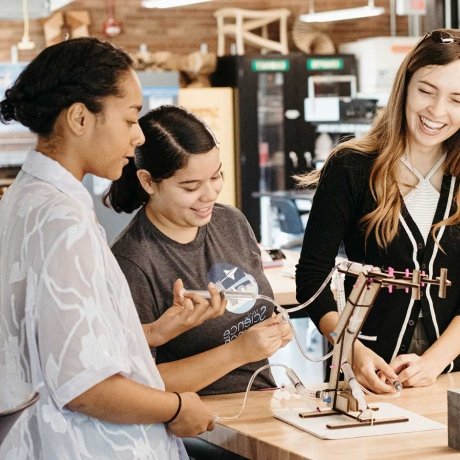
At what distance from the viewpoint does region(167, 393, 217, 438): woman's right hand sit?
192 centimetres

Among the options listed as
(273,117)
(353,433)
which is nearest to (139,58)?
(273,117)

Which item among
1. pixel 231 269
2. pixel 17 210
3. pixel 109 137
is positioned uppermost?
pixel 109 137

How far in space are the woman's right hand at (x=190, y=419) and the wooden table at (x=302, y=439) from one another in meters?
0.19

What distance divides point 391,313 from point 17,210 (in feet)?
3.82

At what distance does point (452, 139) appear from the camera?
2750 millimetres

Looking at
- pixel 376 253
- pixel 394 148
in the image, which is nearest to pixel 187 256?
pixel 376 253

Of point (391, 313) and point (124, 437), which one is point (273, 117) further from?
point (124, 437)

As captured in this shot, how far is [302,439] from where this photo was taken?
6.97 ft

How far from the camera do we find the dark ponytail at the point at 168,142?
242cm

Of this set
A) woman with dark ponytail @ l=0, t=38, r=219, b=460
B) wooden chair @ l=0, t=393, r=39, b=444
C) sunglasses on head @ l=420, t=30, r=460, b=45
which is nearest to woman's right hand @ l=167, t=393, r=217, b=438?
woman with dark ponytail @ l=0, t=38, r=219, b=460

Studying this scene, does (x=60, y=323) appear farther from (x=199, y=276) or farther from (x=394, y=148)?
(x=394, y=148)

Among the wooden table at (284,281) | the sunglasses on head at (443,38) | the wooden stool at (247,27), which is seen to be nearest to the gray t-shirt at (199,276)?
the sunglasses on head at (443,38)

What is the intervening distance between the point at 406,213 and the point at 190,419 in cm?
99

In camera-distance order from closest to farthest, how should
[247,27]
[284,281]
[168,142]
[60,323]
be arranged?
[60,323], [168,142], [284,281], [247,27]
